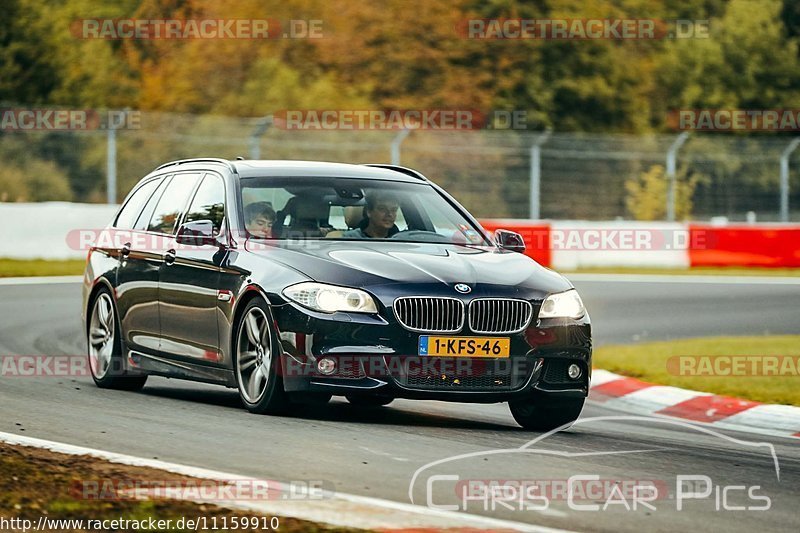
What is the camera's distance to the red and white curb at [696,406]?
11.2m

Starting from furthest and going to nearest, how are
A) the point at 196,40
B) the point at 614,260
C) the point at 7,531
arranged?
the point at 196,40, the point at 614,260, the point at 7,531

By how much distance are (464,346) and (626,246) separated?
71.3ft

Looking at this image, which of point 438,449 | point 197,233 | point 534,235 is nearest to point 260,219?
point 197,233

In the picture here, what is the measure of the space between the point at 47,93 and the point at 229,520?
4226cm

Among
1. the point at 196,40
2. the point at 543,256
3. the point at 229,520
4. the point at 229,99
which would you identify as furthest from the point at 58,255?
the point at 196,40

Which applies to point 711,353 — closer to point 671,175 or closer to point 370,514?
point 370,514

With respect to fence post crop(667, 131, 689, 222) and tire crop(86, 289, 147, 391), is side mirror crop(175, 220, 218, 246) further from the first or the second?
fence post crop(667, 131, 689, 222)

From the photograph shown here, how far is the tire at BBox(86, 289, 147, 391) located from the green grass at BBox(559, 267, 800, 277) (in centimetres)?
1748

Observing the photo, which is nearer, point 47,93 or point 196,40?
point 47,93

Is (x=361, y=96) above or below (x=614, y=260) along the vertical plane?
above

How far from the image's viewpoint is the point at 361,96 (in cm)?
5400

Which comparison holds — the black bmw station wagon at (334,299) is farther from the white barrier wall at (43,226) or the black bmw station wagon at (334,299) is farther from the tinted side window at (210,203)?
the white barrier wall at (43,226)

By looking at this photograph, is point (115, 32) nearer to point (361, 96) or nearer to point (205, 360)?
point (361, 96)

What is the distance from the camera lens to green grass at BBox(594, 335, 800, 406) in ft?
42.6
